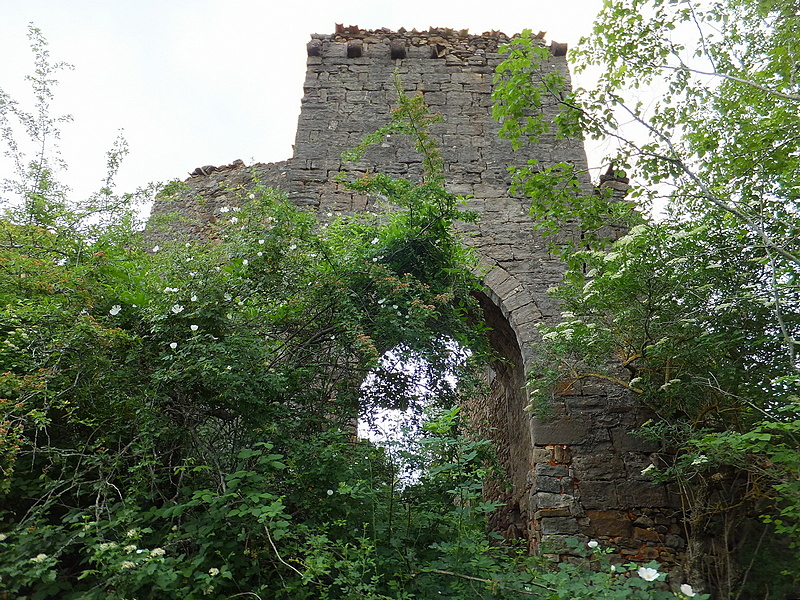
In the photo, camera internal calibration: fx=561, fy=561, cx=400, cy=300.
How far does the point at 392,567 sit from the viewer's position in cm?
263

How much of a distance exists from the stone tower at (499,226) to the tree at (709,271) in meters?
0.49

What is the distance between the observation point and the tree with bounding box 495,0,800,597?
138 inches

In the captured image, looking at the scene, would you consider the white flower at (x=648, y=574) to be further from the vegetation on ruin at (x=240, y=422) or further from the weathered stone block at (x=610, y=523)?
the weathered stone block at (x=610, y=523)

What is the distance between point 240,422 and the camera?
2.93 metres

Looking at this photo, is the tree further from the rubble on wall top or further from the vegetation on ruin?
the rubble on wall top

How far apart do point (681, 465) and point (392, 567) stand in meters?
2.16

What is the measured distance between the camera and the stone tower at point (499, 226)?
443cm

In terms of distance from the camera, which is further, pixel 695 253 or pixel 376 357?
pixel 695 253

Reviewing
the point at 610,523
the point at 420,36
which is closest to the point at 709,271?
the point at 610,523

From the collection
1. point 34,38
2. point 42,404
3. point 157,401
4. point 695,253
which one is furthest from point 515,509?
point 34,38

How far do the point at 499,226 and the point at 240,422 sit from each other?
11.5ft

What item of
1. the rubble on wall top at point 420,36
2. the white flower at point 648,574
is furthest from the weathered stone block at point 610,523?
the rubble on wall top at point 420,36

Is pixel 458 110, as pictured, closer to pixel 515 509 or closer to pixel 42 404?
pixel 515 509

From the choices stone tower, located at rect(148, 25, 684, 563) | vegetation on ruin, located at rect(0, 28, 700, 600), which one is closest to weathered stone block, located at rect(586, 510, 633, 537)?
stone tower, located at rect(148, 25, 684, 563)
